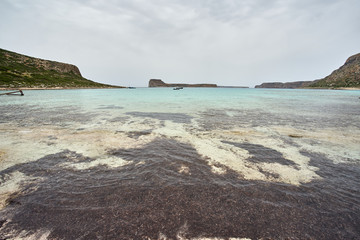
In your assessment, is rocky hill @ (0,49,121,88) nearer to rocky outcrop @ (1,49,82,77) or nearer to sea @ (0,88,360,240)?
rocky outcrop @ (1,49,82,77)

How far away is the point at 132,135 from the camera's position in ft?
32.7

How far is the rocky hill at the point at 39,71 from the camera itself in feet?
303

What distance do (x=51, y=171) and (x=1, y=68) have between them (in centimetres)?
13300

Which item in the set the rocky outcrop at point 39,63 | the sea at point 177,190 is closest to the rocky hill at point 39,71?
the rocky outcrop at point 39,63

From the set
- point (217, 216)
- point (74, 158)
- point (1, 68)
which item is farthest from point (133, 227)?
point (1, 68)

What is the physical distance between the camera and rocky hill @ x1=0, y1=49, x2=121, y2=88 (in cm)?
9250

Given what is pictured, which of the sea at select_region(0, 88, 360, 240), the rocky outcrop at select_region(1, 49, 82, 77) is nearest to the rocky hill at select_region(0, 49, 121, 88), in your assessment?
the rocky outcrop at select_region(1, 49, 82, 77)

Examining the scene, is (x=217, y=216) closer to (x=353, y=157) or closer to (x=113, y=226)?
(x=113, y=226)

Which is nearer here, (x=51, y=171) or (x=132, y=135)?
(x=51, y=171)

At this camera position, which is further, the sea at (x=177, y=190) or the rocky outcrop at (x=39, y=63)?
the rocky outcrop at (x=39, y=63)

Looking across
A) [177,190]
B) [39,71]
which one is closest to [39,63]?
[39,71]

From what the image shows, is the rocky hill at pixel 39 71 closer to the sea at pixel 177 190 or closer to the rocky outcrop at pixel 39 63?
the rocky outcrop at pixel 39 63

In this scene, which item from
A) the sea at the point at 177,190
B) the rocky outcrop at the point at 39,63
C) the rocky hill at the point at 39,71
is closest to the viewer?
the sea at the point at 177,190

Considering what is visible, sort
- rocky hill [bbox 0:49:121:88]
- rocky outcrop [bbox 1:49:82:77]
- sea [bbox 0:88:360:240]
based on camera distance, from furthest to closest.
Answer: rocky outcrop [bbox 1:49:82:77], rocky hill [bbox 0:49:121:88], sea [bbox 0:88:360:240]
